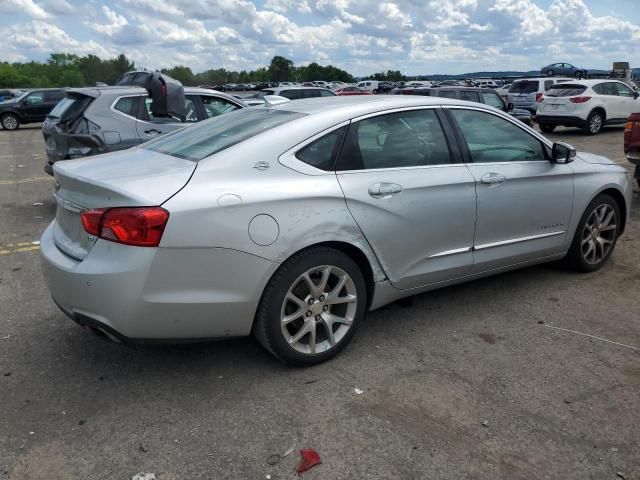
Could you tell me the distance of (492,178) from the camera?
412 centimetres

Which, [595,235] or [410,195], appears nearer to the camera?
[410,195]

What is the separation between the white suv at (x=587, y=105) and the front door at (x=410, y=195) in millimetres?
15143

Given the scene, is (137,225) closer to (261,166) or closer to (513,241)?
(261,166)

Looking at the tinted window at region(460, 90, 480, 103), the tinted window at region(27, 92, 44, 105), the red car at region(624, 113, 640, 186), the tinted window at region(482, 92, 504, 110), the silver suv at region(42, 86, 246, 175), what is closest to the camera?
the silver suv at region(42, 86, 246, 175)

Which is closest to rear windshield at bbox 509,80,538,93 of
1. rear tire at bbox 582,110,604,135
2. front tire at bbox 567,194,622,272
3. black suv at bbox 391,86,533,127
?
rear tire at bbox 582,110,604,135

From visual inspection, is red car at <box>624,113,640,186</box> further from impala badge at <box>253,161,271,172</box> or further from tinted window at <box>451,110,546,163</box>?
impala badge at <box>253,161,271,172</box>

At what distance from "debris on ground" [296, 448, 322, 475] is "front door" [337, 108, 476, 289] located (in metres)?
1.31

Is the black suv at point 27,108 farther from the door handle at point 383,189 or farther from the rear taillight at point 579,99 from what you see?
the door handle at point 383,189

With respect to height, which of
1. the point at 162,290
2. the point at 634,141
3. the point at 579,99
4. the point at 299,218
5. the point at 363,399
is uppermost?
the point at 579,99

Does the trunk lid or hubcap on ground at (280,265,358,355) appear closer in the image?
the trunk lid

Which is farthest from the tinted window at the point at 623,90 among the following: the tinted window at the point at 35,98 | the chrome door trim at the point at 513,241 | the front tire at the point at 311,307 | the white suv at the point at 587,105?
the tinted window at the point at 35,98

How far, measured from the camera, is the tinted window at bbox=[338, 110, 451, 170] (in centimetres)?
359

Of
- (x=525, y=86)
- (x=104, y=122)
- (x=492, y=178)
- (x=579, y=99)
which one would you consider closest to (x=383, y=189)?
(x=492, y=178)

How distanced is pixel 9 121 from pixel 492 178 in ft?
82.9
